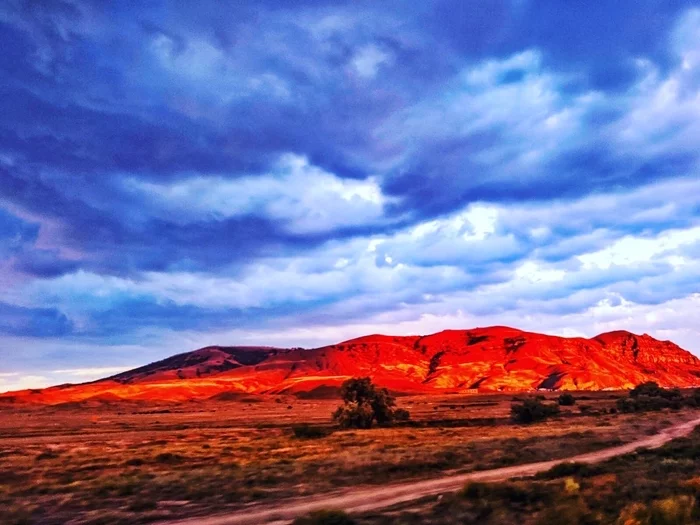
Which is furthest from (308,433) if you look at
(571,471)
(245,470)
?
(571,471)

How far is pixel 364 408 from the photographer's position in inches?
2483

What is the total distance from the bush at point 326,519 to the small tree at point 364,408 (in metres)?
46.5

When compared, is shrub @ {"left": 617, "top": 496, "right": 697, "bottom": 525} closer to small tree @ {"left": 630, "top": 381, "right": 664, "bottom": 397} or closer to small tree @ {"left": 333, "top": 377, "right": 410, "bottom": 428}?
A: small tree @ {"left": 333, "top": 377, "right": 410, "bottom": 428}

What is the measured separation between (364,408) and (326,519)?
1890 inches

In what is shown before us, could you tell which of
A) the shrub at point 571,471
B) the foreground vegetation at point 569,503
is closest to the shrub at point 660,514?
Result: the foreground vegetation at point 569,503

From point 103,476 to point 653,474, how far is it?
23902mm

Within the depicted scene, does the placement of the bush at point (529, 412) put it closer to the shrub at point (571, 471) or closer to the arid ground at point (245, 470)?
the arid ground at point (245, 470)

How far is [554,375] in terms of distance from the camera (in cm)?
19850

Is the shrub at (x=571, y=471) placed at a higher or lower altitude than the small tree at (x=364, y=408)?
lower

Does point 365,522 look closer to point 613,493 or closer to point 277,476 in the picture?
point 613,493

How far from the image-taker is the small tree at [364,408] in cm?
6238

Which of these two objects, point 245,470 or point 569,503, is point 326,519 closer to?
point 569,503

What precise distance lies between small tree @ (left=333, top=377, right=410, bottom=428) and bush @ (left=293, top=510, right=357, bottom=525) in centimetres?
4653

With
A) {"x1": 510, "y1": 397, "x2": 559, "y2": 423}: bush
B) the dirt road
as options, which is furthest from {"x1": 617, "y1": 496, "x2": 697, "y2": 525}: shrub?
{"x1": 510, "y1": 397, "x2": 559, "y2": 423}: bush
